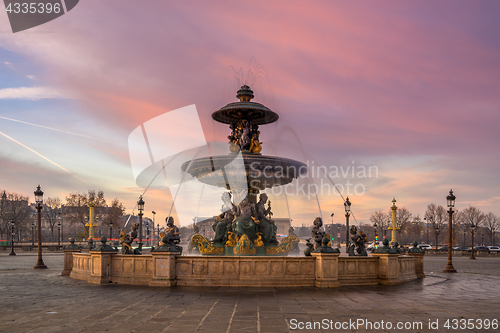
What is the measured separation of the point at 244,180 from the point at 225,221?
2.00 metres

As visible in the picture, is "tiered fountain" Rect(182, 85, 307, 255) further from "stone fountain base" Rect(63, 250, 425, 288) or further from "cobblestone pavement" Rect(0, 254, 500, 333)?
"cobblestone pavement" Rect(0, 254, 500, 333)

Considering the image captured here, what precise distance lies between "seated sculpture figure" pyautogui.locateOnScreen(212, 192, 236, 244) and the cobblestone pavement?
5788 mm

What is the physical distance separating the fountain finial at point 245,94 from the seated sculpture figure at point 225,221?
4.49 m

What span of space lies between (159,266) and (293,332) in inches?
248

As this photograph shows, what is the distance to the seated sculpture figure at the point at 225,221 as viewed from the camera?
56.6ft

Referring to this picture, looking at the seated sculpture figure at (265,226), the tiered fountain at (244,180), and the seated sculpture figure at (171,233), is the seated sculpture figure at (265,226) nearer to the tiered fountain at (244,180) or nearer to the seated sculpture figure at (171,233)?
the tiered fountain at (244,180)

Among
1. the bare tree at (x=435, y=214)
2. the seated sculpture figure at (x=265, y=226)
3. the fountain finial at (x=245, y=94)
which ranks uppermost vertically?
the fountain finial at (x=245, y=94)

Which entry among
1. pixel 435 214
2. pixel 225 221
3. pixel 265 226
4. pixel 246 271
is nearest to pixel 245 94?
pixel 225 221

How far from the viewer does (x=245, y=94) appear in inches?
733

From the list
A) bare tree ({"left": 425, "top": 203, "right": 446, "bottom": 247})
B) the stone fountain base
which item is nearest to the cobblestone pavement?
the stone fountain base

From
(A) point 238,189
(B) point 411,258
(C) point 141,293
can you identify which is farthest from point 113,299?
(B) point 411,258

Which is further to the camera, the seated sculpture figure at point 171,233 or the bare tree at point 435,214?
the bare tree at point 435,214

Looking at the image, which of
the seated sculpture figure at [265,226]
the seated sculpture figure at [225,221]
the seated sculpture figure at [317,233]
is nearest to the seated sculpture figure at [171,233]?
the seated sculpture figure at [225,221]

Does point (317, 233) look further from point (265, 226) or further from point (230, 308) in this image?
point (230, 308)
